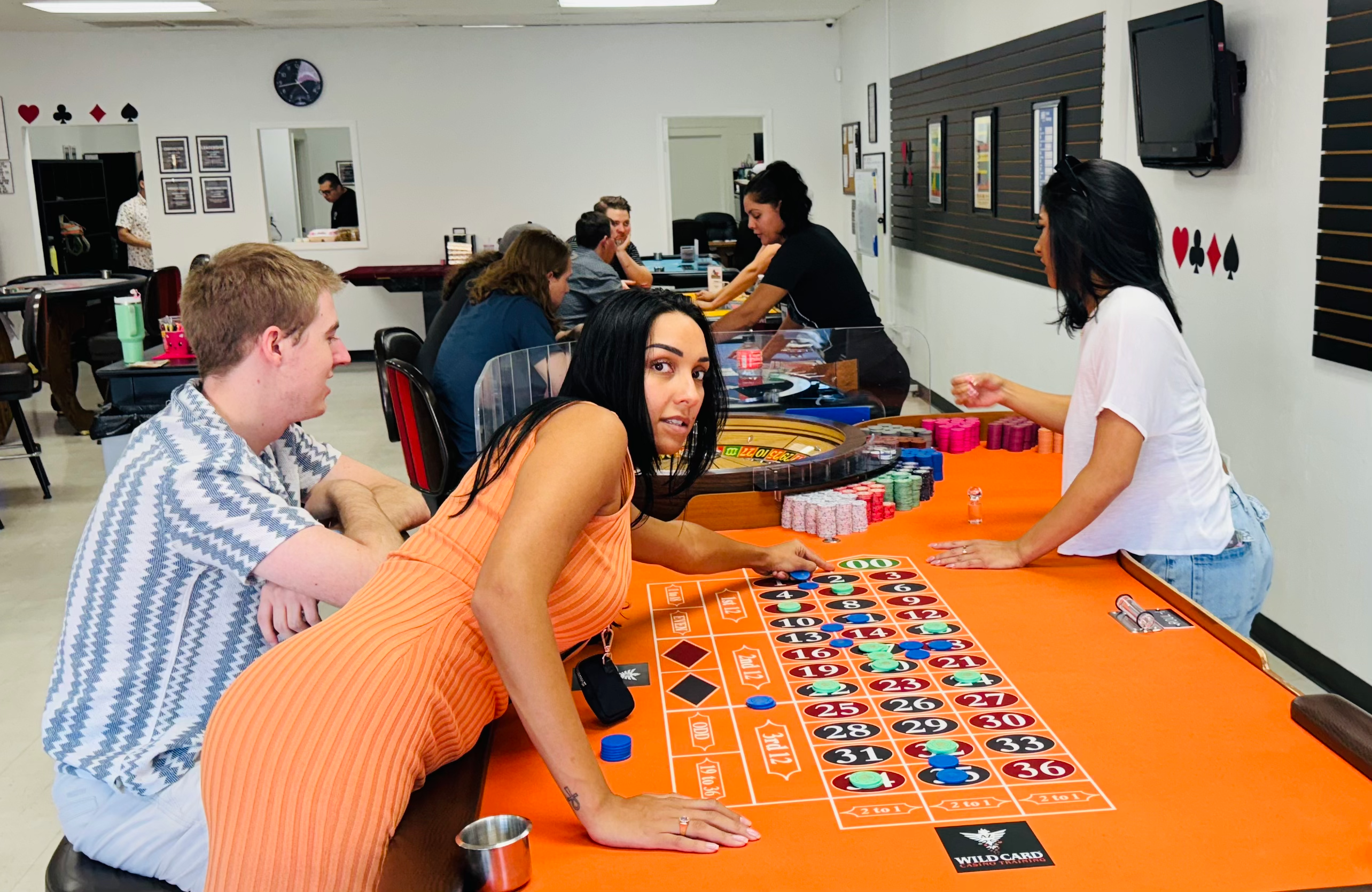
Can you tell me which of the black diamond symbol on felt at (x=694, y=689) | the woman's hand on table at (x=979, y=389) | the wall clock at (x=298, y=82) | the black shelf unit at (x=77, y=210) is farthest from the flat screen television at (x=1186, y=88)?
the black shelf unit at (x=77, y=210)

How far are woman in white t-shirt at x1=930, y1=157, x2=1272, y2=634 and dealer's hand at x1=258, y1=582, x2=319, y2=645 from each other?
55.3 inches

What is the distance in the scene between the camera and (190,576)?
6.03ft

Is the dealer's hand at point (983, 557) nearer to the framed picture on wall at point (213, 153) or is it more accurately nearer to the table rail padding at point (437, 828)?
the table rail padding at point (437, 828)

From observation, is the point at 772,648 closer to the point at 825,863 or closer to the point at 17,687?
the point at 825,863

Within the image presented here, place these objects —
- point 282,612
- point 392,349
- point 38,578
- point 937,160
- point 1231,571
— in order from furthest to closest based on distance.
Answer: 1. point 937,160
2. point 38,578
3. point 392,349
4. point 1231,571
5. point 282,612

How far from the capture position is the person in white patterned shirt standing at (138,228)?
39.5 feet

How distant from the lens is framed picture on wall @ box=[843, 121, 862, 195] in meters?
11.4

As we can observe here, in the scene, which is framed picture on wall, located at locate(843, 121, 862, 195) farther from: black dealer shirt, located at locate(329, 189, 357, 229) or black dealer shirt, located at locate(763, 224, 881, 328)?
black dealer shirt, located at locate(763, 224, 881, 328)

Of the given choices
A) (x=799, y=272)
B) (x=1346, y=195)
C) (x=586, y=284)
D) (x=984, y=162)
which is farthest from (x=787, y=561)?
(x=984, y=162)

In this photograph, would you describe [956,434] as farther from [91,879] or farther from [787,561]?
[91,879]

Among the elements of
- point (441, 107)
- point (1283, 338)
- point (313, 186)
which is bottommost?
point (1283, 338)

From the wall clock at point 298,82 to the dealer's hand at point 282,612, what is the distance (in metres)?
10.8

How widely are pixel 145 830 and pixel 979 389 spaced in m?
2.18

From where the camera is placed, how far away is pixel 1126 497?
2586 mm
